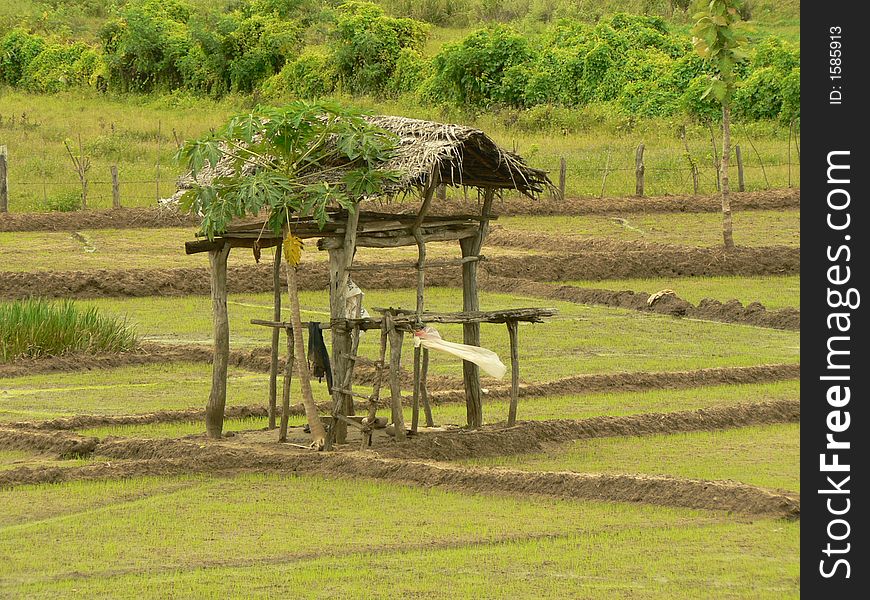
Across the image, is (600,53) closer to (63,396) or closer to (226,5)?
(226,5)

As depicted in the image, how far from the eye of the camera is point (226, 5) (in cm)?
5922

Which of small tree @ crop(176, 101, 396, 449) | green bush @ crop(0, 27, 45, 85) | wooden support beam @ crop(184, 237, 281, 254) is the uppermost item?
green bush @ crop(0, 27, 45, 85)

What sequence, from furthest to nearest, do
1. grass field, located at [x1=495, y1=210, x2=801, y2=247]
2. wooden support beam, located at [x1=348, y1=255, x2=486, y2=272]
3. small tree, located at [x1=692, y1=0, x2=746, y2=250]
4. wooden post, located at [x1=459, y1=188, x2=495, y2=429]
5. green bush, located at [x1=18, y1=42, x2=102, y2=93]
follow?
green bush, located at [x1=18, y1=42, x2=102, y2=93] → grass field, located at [x1=495, y1=210, x2=801, y2=247] → small tree, located at [x1=692, y1=0, x2=746, y2=250] → wooden post, located at [x1=459, y1=188, x2=495, y2=429] → wooden support beam, located at [x1=348, y1=255, x2=486, y2=272]

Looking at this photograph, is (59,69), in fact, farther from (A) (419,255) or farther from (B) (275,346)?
(A) (419,255)

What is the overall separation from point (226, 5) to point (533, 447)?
4757cm

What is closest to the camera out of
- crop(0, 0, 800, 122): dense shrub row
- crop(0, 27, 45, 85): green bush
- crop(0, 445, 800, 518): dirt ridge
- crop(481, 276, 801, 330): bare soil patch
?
crop(0, 445, 800, 518): dirt ridge

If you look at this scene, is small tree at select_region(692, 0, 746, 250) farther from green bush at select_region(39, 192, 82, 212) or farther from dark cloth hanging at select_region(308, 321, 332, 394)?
dark cloth hanging at select_region(308, 321, 332, 394)

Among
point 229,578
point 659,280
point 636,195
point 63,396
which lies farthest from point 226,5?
point 229,578

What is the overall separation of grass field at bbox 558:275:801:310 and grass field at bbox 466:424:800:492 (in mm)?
9026

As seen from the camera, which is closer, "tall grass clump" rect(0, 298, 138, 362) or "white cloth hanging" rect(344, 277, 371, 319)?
"white cloth hanging" rect(344, 277, 371, 319)

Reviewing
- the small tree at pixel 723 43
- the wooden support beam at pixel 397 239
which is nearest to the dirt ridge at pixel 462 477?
the wooden support beam at pixel 397 239

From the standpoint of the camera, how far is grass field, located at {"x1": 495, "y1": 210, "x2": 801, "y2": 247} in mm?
30172

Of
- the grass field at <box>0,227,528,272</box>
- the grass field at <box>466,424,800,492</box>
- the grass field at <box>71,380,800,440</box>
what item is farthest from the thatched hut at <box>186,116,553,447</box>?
the grass field at <box>0,227,528,272</box>

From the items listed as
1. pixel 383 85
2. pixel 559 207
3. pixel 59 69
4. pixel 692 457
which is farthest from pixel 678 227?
pixel 59 69
